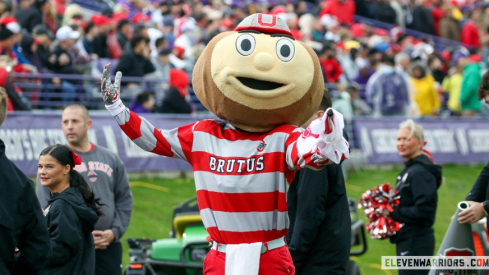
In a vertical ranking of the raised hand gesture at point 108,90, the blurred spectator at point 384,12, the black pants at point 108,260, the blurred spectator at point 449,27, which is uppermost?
the blurred spectator at point 384,12

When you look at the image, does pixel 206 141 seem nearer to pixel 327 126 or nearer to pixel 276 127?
pixel 276 127

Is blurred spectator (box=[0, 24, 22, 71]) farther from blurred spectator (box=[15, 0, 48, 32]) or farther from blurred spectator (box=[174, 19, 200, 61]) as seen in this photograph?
blurred spectator (box=[174, 19, 200, 61])

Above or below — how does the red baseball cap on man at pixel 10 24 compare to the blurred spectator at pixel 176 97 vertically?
above

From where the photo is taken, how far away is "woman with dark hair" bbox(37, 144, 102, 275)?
20.3 ft

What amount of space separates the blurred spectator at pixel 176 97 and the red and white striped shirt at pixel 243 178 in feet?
27.7

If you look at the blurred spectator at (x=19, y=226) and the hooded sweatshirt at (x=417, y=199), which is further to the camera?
the hooded sweatshirt at (x=417, y=199)

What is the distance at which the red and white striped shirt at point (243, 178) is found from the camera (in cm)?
549

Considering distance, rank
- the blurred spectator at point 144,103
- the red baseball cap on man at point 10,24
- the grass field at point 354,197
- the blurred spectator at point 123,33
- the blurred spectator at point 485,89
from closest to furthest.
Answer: the blurred spectator at point 485,89, the grass field at point 354,197, the red baseball cap on man at point 10,24, the blurred spectator at point 144,103, the blurred spectator at point 123,33

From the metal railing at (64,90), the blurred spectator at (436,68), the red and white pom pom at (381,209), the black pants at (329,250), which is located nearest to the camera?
the black pants at (329,250)

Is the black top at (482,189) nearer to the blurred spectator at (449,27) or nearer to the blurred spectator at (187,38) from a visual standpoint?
the blurred spectator at (187,38)

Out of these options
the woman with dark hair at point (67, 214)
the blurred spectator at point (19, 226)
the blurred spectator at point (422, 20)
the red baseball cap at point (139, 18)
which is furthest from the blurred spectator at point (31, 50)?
the blurred spectator at point (422, 20)

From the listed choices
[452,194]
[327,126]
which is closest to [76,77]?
[452,194]

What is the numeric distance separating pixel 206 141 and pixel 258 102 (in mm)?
440

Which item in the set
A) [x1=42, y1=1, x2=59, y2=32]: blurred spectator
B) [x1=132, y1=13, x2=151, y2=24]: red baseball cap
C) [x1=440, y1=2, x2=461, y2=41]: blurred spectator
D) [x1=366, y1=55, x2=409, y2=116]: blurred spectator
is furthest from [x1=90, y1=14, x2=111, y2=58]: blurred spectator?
[x1=440, y1=2, x2=461, y2=41]: blurred spectator
